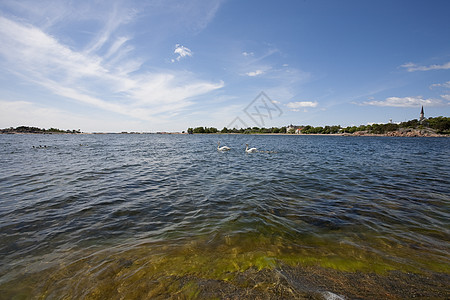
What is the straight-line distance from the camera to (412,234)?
630cm

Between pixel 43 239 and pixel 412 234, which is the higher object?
pixel 43 239

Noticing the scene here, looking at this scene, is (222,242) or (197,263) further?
(222,242)

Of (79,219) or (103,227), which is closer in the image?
(103,227)

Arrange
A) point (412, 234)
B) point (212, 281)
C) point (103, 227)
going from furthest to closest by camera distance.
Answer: point (103, 227) → point (412, 234) → point (212, 281)

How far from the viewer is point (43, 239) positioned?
603 cm

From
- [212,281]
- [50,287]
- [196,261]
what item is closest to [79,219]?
[50,287]

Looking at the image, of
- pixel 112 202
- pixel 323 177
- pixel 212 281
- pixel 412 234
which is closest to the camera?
pixel 212 281

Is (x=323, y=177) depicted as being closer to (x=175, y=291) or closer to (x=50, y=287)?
(x=175, y=291)

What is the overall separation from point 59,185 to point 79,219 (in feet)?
21.6

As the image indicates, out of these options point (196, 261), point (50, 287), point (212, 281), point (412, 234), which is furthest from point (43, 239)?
point (412, 234)

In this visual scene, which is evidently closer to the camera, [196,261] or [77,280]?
[77,280]

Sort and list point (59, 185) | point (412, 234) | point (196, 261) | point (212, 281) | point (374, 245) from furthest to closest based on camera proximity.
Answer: point (59, 185) < point (412, 234) < point (374, 245) < point (196, 261) < point (212, 281)

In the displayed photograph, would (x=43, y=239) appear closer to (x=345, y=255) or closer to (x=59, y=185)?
(x=59, y=185)

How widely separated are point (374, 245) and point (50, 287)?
8.60 metres
